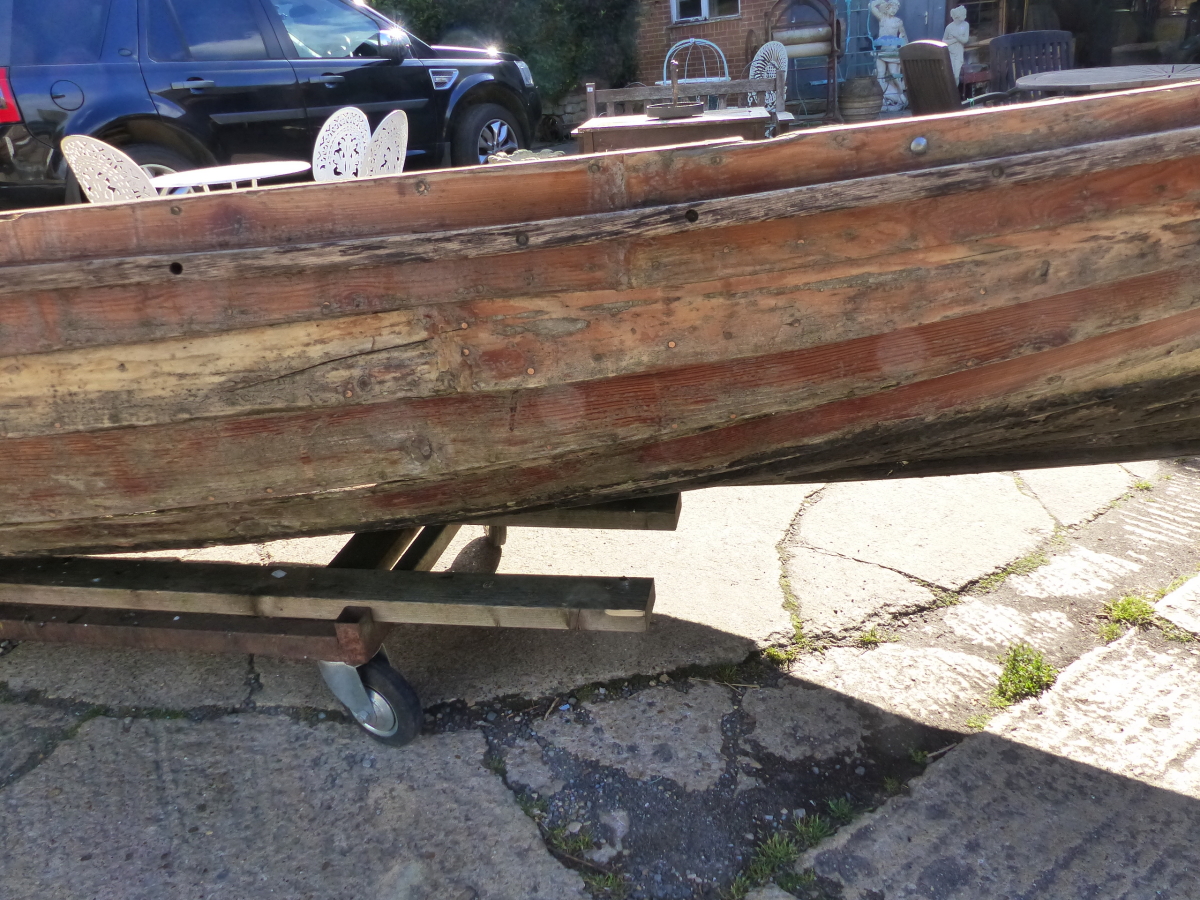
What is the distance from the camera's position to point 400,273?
1.54 m

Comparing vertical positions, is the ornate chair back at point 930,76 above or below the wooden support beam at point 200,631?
above

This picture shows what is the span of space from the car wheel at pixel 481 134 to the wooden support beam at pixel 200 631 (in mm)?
4285

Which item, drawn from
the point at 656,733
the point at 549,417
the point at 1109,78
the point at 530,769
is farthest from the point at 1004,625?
the point at 1109,78

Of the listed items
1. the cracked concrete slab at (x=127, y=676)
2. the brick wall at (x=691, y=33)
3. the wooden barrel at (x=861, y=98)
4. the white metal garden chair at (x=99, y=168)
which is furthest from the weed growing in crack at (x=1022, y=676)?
the brick wall at (x=691, y=33)

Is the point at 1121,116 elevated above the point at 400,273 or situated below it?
above

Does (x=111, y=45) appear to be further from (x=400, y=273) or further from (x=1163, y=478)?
(x=1163, y=478)

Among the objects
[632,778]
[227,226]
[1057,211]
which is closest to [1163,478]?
[1057,211]

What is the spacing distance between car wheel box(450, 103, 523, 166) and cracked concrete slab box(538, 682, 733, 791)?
446 centimetres

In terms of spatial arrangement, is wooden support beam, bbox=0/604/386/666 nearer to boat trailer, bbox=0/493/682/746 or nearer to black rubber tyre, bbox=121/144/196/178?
boat trailer, bbox=0/493/682/746

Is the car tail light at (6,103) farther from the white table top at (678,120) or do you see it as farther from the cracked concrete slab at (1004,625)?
the cracked concrete slab at (1004,625)

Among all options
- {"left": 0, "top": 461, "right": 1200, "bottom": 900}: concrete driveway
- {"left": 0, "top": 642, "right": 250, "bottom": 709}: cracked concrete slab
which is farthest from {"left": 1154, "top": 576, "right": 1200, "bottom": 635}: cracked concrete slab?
{"left": 0, "top": 642, "right": 250, "bottom": 709}: cracked concrete slab

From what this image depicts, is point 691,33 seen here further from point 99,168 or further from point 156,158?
point 99,168

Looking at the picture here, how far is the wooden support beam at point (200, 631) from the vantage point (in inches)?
76.8

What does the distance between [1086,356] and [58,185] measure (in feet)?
14.2
